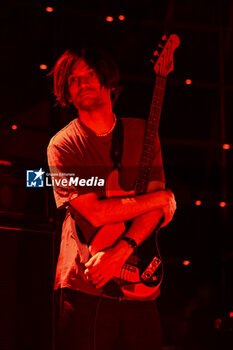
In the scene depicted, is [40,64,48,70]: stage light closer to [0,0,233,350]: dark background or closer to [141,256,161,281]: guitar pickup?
[0,0,233,350]: dark background

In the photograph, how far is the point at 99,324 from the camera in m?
2.75

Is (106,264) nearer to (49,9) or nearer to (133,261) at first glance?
(133,261)

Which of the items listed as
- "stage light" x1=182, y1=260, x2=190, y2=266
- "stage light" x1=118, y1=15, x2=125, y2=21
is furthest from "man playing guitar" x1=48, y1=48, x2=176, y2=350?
"stage light" x1=118, y1=15, x2=125, y2=21

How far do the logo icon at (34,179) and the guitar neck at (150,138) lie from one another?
442mm

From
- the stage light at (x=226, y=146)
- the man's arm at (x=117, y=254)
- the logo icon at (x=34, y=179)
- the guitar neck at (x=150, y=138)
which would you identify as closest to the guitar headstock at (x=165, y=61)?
the guitar neck at (x=150, y=138)

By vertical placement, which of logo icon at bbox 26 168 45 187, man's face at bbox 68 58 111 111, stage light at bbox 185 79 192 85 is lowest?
logo icon at bbox 26 168 45 187

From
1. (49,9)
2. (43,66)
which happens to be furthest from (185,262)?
(49,9)

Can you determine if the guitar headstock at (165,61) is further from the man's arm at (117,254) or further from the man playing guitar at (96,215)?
the man's arm at (117,254)

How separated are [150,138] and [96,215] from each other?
18.3 inches

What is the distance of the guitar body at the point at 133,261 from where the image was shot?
2807mm

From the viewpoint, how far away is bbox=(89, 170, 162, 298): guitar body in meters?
2.81

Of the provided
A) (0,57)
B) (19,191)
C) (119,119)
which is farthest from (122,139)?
(0,57)

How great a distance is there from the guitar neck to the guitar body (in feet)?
0.24

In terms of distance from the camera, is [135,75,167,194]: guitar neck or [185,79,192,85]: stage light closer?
[135,75,167,194]: guitar neck
